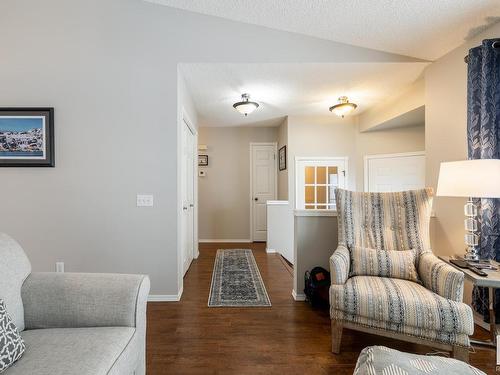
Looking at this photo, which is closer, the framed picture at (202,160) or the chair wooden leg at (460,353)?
the chair wooden leg at (460,353)

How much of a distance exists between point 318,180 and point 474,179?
3144 millimetres

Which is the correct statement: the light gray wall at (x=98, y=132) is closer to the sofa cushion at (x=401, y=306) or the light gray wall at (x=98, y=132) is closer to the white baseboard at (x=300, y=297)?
the white baseboard at (x=300, y=297)

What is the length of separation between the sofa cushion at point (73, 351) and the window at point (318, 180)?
3998 mm

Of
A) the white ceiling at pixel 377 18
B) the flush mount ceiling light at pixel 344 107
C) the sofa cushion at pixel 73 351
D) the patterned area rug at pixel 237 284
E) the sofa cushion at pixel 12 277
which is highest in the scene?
the white ceiling at pixel 377 18

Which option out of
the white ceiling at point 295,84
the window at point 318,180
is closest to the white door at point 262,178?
the window at point 318,180

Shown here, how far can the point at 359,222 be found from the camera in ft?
7.61

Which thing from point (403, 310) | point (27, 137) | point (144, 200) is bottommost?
point (403, 310)

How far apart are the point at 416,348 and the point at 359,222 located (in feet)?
3.19

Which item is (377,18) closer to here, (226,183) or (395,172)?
(395,172)

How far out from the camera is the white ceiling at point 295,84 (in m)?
2.94

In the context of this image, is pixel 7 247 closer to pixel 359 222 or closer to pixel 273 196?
pixel 359 222

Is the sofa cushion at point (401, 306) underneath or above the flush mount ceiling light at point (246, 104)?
underneath

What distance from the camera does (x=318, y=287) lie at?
8.23 ft

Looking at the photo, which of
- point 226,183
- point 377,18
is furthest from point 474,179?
point 226,183
